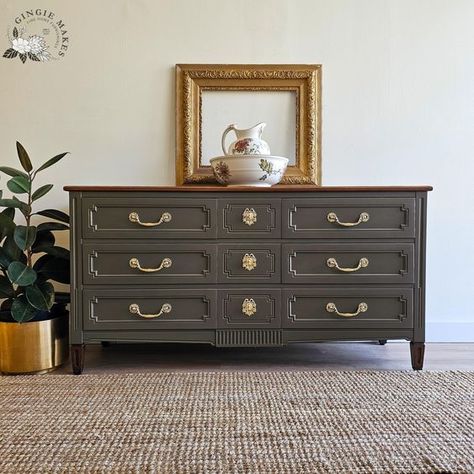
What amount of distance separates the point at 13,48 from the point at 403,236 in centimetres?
191

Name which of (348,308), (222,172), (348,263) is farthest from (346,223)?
(222,172)

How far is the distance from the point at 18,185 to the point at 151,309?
678 millimetres

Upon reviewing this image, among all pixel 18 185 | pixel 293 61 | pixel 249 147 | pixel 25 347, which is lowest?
pixel 25 347

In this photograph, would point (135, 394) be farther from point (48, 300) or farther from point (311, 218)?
point (311, 218)

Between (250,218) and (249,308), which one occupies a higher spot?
(250,218)

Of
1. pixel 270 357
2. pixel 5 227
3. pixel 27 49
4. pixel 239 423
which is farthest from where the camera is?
pixel 27 49

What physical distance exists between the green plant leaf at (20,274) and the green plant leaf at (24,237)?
2.8 inches

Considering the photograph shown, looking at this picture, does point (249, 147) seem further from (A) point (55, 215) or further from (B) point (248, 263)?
(A) point (55, 215)

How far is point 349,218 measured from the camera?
163 centimetres

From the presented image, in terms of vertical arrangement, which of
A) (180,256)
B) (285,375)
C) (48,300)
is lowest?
(285,375)

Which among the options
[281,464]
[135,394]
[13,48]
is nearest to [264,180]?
[135,394]

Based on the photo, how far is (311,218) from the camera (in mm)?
1629

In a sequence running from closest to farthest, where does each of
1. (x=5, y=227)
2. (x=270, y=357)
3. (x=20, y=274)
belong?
(x=20, y=274) → (x=5, y=227) → (x=270, y=357)

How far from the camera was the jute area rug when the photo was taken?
3.28 ft
